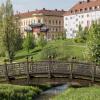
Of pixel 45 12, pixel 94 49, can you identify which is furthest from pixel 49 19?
pixel 94 49

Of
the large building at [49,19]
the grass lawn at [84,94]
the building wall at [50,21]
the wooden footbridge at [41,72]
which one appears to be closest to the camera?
the grass lawn at [84,94]

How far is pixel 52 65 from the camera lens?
106ft

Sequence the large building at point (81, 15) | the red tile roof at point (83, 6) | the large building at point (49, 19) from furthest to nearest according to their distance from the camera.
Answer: the large building at point (49, 19), the red tile roof at point (83, 6), the large building at point (81, 15)

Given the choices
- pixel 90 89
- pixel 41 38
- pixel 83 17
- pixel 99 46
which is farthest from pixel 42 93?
pixel 83 17

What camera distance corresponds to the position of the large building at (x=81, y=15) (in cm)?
11194

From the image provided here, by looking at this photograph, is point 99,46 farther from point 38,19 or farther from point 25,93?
point 38,19

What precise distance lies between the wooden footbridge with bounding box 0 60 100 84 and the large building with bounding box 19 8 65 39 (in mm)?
111982

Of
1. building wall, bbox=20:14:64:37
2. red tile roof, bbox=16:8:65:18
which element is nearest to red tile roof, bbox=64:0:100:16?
building wall, bbox=20:14:64:37

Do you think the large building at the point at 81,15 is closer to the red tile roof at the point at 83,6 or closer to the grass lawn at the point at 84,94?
the red tile roof at the point at 83,6

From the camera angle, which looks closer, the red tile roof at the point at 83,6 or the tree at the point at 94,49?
the tree at the point at 94,49

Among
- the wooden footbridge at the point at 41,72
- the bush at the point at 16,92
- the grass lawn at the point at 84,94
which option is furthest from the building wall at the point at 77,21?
the grass lawn at the point at 84,94

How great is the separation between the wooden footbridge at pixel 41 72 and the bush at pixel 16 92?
70 cm

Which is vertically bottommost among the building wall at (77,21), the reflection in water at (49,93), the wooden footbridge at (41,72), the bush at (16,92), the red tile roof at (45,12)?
the reflection in water at (49,93)

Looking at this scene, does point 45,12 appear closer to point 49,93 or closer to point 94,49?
point 94,49
